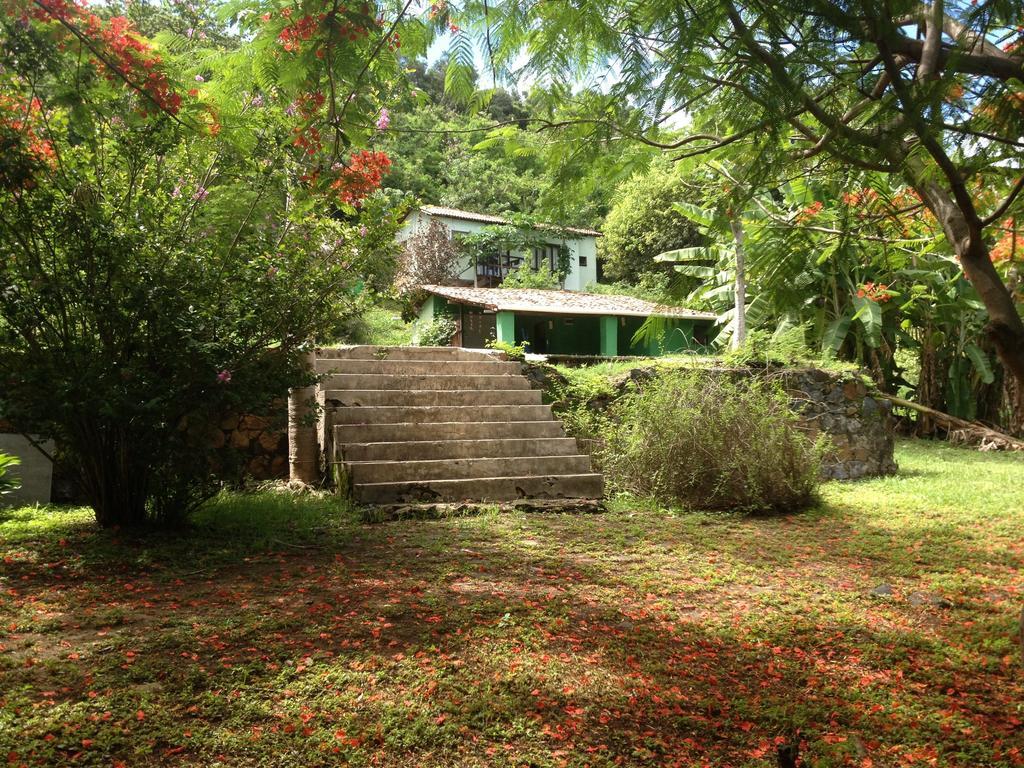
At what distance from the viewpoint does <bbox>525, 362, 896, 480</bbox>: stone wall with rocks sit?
367 inches

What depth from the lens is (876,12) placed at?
238cm

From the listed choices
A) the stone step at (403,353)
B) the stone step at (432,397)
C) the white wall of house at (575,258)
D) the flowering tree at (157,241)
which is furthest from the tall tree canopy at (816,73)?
the white wall of house at (575,258)

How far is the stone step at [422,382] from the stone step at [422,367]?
17cm

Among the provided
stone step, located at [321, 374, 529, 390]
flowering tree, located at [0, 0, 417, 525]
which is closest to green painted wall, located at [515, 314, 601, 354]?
stone step, located at [321, 374, 529, 390]

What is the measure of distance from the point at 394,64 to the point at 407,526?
378 centimetres

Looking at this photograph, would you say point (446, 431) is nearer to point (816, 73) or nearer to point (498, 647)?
point (498, 647)

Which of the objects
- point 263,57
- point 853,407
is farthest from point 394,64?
point 853,407

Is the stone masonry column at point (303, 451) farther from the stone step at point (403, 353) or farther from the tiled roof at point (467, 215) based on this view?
the tiled roof at point (467, 215)

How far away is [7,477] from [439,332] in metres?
13.1

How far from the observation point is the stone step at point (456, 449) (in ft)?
23.4

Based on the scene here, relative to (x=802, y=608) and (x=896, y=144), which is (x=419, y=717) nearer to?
(x=802, y=608)

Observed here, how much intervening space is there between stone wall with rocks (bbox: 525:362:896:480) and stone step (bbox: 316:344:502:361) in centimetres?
72

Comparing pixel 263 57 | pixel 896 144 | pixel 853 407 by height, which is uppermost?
pixel 263 57

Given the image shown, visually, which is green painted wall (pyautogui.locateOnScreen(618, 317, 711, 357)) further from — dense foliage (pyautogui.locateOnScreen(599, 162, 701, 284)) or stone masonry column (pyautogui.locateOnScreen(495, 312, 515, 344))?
dense foliage (pyautogui.locateOnScreen(599, 162, 701, 284))
